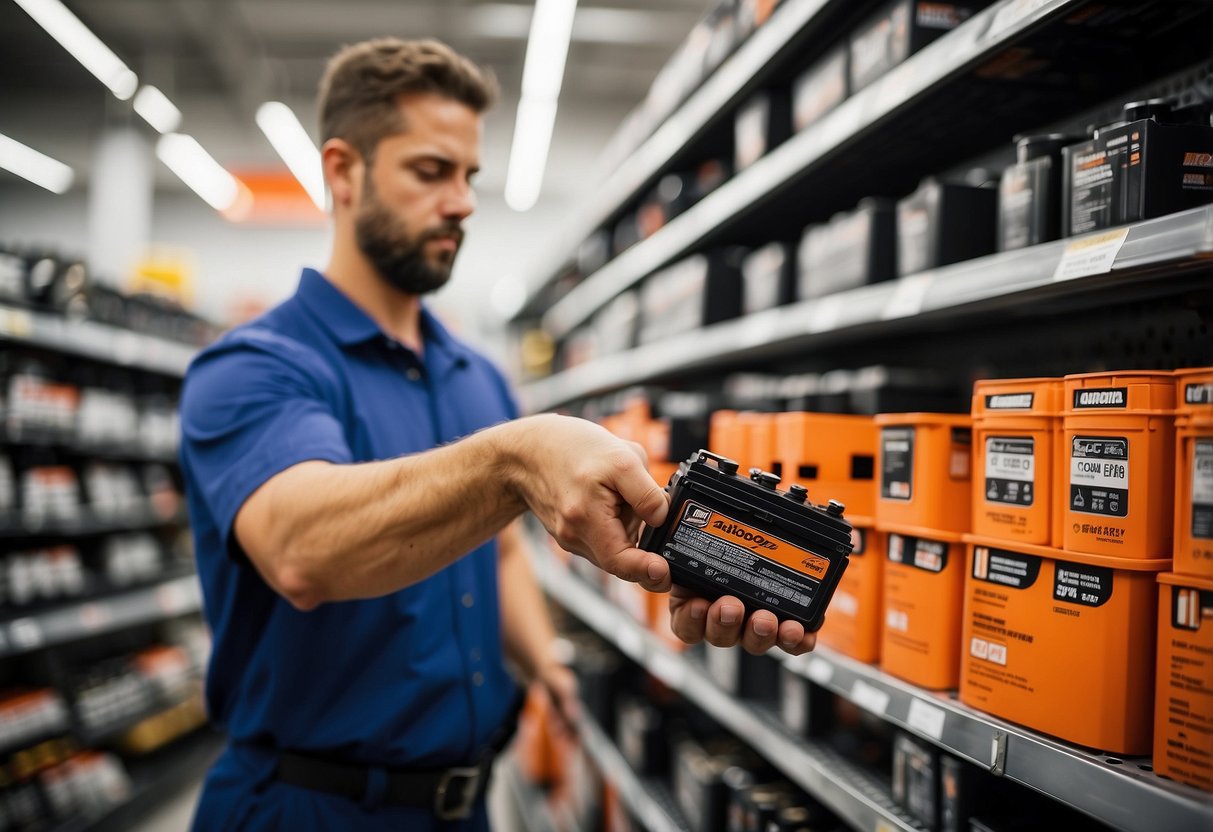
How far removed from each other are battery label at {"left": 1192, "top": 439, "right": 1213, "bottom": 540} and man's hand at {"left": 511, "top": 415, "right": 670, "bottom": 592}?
0.54 meters

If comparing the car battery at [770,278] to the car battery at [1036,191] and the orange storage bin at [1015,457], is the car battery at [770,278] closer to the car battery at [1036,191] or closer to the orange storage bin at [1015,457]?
the car battery at [1036,191]

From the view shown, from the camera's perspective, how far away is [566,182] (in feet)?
34.1

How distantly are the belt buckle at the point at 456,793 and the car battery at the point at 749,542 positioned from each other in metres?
0.83

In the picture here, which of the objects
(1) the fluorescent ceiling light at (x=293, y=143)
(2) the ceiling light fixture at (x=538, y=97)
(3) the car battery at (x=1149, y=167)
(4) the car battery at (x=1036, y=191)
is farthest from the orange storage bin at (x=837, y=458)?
(1) the fluorescent ceiling light at (x=293, y=143)

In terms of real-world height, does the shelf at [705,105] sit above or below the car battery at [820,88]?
above

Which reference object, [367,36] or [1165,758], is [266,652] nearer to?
[1165,758]

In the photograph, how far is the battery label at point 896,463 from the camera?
1.25 metres

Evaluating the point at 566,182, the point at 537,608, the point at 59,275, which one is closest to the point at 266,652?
the point at 537,608

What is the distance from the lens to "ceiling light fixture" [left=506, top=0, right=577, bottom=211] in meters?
5.97

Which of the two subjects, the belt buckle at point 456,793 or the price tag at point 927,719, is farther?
the belt buckle at point 456,793

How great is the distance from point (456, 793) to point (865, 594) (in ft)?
2.79

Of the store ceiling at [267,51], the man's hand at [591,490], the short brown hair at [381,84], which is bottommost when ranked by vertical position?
the man's hand at [591,490]

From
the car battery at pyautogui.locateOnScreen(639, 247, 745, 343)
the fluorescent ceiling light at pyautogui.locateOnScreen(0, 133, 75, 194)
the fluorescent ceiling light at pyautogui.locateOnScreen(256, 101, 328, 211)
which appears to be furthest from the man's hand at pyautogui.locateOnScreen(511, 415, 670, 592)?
the fluorescent ceiling light at pyautogui.locateOnScreen(0, 133, 75, 194)

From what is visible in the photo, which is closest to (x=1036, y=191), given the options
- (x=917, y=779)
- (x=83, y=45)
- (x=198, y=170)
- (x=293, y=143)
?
(x=917, y=779)
